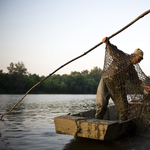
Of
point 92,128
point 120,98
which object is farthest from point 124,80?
point 92,128

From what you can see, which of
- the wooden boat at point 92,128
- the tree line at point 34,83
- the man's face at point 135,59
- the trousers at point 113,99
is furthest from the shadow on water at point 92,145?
the tree line at point 34,83

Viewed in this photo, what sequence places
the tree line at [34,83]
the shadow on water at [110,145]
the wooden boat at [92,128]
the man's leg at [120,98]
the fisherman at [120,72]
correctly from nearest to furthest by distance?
the wooden boat at [92,128] → the shadow on water at [110,145] → the fisherman at [120,72] → the man's leg at [120,98] → the tree line at [34,83]

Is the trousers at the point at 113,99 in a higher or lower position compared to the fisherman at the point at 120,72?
lower

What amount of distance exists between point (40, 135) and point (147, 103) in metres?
3.32

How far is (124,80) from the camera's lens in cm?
445

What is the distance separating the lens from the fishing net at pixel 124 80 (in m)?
4.38

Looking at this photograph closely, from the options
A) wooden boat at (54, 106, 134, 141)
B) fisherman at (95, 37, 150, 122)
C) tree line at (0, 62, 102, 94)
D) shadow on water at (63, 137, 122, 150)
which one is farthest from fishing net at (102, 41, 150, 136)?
tree line at (0, 62, 102, 94)

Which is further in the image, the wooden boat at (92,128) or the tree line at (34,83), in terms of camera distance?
the tree line at (34,83)

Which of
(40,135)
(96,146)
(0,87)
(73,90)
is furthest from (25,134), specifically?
(73,90)

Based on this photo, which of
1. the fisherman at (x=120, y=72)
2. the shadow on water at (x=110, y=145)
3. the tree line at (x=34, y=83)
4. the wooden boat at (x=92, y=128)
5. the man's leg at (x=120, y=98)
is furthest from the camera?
the tree line at (x=34, y=83)

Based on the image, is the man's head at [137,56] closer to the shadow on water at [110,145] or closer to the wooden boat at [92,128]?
the wooden boat at [92,128]

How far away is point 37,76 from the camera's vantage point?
2972 inches

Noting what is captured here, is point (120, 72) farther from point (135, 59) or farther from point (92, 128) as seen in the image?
point (92, 128)

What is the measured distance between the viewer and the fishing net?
4379mm
